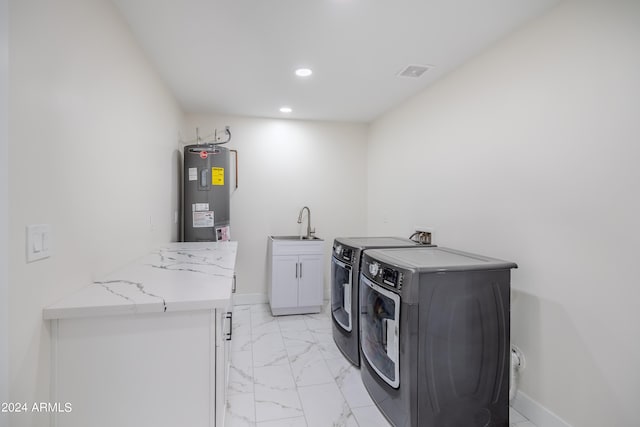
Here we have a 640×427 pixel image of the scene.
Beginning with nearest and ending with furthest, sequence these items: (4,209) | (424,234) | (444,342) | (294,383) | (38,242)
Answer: (4,209) < (38,242) < (444,342) < (294,383) < (424,234)

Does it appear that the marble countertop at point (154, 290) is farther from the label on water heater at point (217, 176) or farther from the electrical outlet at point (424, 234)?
the electrical outlet at point (424, 234)

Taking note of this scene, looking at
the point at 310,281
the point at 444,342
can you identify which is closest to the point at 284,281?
the point at 310,281

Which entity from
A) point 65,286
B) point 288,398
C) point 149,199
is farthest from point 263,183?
point 65,286

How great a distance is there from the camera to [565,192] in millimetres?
1680

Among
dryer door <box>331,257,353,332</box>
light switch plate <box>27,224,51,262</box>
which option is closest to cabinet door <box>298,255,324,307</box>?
dryer door <box>331,257,353,332</box>

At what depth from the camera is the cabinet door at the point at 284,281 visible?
3457 millimetres

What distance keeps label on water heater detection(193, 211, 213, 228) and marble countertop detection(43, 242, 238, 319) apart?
1103mm

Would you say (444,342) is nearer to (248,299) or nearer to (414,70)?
(414,70)

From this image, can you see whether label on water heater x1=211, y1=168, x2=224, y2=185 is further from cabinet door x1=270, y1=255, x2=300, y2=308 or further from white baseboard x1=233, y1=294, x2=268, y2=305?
white baseboard x1=233, y1=294, x2=268, y2=305

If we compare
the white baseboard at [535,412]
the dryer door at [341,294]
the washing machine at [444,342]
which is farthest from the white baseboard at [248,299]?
the white baseboard at [535,412]

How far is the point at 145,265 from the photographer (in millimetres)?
1856

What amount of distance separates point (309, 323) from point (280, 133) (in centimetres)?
234

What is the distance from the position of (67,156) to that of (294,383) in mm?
1923

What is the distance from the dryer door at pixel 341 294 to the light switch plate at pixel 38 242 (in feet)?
6.08
